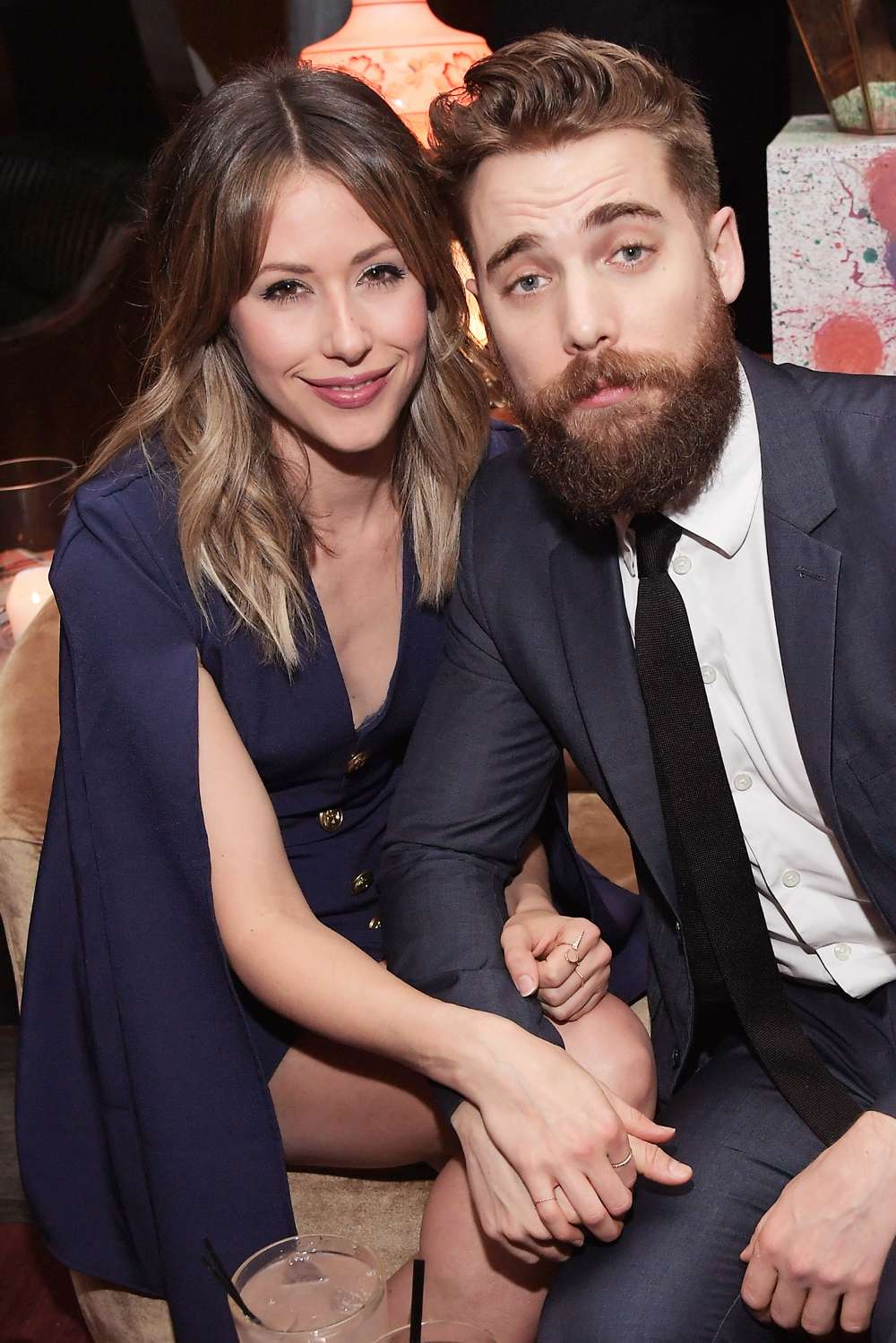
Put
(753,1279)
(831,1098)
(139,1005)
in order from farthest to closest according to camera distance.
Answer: (139,1005) < (831,1098) < (753,1279)

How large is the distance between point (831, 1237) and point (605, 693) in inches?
22.0

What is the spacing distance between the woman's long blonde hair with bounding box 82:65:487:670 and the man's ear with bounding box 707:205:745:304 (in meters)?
0.31

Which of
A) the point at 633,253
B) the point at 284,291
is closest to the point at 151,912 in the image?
the point at 284,291

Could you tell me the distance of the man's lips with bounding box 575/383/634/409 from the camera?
154cm

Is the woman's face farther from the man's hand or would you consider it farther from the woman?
the man's hand

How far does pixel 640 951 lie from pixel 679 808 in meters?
0.45

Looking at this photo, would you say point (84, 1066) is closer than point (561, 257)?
No

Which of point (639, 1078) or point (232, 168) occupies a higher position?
point (232, 168)

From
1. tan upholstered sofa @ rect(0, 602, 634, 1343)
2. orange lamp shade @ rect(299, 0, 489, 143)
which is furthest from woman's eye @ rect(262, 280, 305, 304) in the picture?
orange lamp shade @ rect(299, 0, 489, 143)

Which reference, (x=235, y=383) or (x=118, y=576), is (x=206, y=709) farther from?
(x=235, y=383)

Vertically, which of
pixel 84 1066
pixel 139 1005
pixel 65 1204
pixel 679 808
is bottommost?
pixel 65 1204

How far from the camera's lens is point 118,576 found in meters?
1.67

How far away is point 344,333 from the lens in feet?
5.49

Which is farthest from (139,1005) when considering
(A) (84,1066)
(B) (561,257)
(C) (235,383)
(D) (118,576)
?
(B) (561,257)
